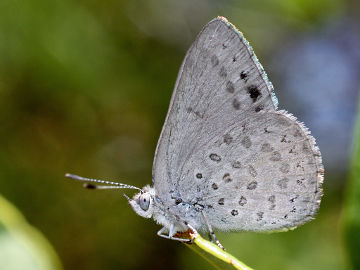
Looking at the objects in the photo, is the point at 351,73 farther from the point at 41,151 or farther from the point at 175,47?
the point at 41,151

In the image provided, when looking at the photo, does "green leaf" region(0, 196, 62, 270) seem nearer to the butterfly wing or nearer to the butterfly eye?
the butterfly eye

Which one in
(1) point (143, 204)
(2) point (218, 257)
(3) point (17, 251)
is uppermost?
(1) point (143, 204)

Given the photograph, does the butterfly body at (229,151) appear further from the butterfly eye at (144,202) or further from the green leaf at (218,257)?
the green leaf at (218,257)

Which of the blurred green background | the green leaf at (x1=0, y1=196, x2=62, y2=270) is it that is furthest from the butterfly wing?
the blurred green background

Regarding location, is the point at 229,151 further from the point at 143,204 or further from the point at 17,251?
the point at 17,251

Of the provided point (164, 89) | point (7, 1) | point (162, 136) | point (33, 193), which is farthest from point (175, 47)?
point (162, 136)

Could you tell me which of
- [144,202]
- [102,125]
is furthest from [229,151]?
[102,125]

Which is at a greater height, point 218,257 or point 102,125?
point 102,125
